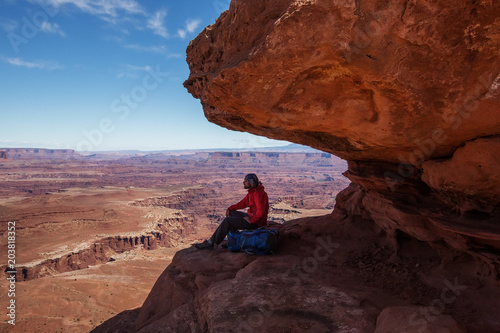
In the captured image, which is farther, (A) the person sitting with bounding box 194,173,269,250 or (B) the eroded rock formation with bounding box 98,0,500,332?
(A) the person sitting with bounding box 194,173,269,250

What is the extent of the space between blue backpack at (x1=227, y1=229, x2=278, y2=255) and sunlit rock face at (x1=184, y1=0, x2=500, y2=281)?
7.01 ft

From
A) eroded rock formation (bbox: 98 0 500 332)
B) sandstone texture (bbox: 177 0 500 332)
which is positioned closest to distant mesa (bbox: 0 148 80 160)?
eroded rock formation (bbox: 98 0 500 332)

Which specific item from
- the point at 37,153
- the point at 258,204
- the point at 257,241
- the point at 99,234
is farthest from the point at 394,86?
the point at 37,153

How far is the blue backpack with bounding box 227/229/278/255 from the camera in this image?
18.9 ft

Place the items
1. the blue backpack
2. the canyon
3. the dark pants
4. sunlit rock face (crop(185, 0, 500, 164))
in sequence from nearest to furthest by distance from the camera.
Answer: sunlit rock face (crop(185, 0, 500, 164)), the blue backpack, the dark pants, the canyon

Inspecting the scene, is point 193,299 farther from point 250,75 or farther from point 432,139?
point 432,139

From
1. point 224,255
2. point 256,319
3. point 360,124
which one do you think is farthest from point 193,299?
point 360,124

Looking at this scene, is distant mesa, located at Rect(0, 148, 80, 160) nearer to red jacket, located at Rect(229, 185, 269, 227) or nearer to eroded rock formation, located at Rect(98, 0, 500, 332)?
red jacket, located at Rect(229, 185, 269, 227)

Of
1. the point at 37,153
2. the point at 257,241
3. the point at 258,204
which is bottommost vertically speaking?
the point at 257,241

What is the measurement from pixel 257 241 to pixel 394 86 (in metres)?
3.81

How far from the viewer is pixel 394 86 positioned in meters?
Result: 3.40

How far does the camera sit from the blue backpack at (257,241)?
576cm

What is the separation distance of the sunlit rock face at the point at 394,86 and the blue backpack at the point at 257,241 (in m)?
2.14

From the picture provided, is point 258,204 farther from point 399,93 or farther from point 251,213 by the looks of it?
point 399,93
